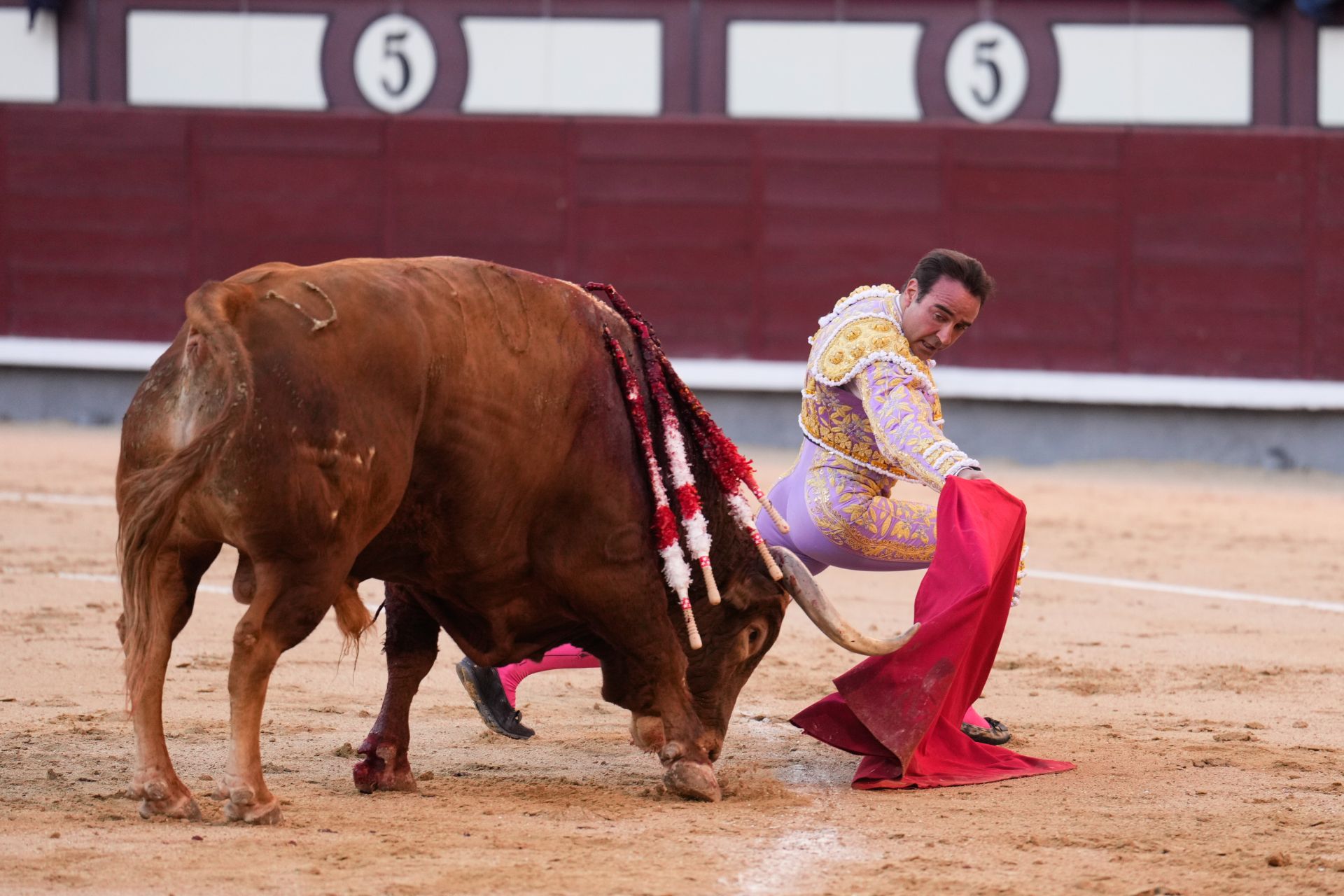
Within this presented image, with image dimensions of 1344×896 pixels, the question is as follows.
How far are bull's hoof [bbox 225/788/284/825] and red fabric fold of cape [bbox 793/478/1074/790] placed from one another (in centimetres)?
107

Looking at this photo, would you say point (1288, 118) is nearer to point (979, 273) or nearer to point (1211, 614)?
point (1211, 614)

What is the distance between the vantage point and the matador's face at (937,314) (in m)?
3.34

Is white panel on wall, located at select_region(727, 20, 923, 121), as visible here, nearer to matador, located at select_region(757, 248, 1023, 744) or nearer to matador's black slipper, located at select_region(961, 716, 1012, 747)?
matador, located at select_region(757, 248, 1023, 744)

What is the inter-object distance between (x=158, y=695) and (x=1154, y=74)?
7.72 metres

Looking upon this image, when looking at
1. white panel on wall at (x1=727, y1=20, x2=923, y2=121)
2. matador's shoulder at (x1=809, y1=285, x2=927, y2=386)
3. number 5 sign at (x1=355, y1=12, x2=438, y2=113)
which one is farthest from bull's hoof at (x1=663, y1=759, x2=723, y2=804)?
number 5 sign at (x1=355, y1=12, x2=438, y2=113)

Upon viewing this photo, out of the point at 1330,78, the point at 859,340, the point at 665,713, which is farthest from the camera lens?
the point at 1330,78

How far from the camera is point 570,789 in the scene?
10.2 ft

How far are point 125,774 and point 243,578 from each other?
515mm

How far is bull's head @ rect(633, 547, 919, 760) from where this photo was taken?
323cm

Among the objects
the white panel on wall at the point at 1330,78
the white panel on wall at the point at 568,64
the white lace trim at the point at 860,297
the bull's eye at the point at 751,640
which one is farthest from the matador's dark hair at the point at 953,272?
the white panel on wall at the point at 1330,78

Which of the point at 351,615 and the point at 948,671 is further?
the point at 948,671

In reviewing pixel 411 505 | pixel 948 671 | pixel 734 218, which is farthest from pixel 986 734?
pixel 734 218

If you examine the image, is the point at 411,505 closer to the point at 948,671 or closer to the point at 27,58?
the point at 948,671

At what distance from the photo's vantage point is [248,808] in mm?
2689
